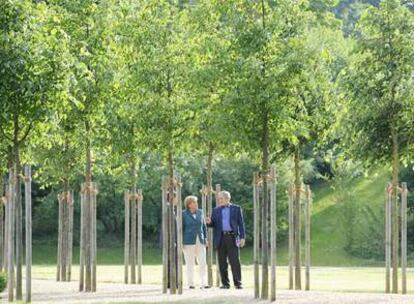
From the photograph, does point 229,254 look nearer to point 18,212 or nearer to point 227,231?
point 227,231

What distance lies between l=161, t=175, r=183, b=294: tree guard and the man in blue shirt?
915mm

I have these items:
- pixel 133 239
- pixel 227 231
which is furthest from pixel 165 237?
pixel 133 239

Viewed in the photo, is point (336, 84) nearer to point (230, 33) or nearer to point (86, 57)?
point (230, 33)

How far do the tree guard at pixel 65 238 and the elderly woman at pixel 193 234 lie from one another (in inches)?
275

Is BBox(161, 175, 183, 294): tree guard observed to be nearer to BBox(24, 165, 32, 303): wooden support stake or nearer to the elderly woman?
the elderly woman

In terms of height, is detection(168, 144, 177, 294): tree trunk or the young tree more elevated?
the young tree

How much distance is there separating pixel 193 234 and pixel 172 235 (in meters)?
1.24

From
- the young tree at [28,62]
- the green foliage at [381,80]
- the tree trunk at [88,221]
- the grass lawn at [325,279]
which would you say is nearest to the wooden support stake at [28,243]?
the young tree at [28,62]

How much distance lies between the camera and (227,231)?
84.7 feet

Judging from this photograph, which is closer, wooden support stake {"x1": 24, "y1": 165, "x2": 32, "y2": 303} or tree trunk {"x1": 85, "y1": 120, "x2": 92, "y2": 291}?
wooden support stake {"x1": 24, "y1": 165, "x2": 32, "y2": 303}

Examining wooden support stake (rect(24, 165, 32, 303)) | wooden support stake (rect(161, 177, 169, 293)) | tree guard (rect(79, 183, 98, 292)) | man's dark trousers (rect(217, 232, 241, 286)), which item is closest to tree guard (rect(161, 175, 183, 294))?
wooden support stake (rect(161, 177, 169, 293))

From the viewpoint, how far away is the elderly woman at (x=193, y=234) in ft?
87.4

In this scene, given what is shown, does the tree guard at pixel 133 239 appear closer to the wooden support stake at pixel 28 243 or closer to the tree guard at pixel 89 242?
the tree guard at pixel 89 242

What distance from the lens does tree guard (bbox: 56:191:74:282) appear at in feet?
110
